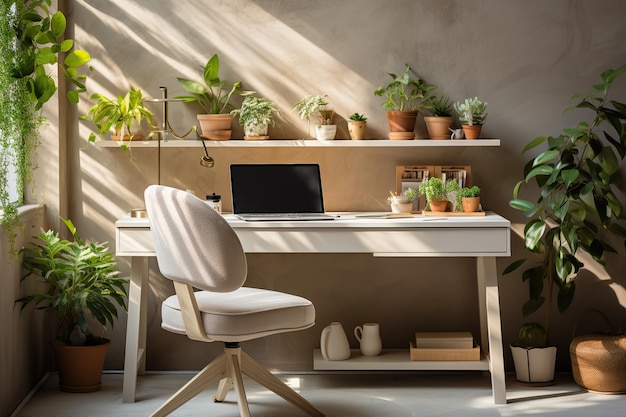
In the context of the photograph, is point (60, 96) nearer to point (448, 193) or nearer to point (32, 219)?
point (32, 219)

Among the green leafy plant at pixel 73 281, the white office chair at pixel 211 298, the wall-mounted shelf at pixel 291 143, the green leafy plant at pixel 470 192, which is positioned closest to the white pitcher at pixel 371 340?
the white office chair at pixel 211 298

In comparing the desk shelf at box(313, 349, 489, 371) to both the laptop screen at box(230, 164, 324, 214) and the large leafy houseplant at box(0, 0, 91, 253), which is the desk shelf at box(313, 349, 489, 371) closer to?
the laptop screen at box(230, 164, 324, 214)

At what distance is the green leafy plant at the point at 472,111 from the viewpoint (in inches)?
164

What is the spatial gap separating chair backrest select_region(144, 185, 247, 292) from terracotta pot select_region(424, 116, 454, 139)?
136cm

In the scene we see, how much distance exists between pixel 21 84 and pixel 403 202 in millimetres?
1751

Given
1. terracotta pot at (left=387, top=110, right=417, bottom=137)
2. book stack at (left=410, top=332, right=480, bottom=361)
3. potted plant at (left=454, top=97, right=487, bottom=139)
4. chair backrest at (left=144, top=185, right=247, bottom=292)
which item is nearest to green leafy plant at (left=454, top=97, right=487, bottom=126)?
potted plant at (left=454, top=97, right=487, bottom=139)

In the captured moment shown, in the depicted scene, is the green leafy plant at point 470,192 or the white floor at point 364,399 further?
the green leafy plant at point 470,192

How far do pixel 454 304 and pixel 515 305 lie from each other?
0.30 meters

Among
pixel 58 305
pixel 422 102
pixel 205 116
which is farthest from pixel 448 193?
pixel 58 305

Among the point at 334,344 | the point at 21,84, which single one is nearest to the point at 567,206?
the point at 334,344

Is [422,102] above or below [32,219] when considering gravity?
above

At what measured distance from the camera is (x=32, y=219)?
4.07 m

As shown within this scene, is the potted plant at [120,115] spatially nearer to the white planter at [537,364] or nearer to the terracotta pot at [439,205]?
the terracotta pot at [439,205]

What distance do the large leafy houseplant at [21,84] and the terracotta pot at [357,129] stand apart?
125 cm
